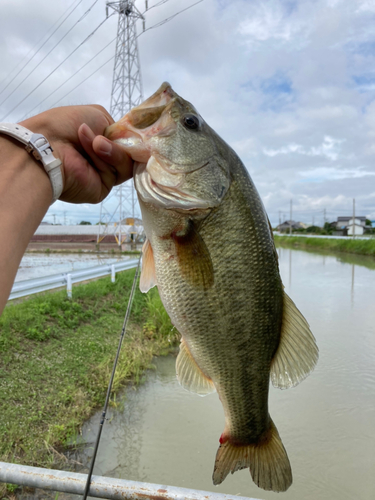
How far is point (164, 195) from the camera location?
4.77 feet

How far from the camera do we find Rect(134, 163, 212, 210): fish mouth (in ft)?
4.73

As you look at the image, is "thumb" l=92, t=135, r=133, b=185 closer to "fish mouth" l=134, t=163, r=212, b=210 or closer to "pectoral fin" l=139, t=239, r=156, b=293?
"fish mouth" l=134, t=163, r=212, b=210

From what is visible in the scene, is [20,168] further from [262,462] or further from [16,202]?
[262,462]

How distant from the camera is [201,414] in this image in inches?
226

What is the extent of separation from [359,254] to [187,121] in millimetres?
34235

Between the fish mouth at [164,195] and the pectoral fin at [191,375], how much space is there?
0.62 m

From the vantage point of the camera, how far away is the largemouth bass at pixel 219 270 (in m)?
1.47

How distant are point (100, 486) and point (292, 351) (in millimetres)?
1058

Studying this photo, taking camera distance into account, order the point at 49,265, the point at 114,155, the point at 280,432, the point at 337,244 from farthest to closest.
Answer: the point at 337,244, the point at 49,265, the point at 280,432, the point at 114,155

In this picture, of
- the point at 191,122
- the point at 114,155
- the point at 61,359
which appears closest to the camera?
the point at 114,155

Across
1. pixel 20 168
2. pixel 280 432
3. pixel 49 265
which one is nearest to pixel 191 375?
pixel 20 168

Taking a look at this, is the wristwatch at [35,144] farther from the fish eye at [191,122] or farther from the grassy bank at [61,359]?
the grassy bank at [61,359]

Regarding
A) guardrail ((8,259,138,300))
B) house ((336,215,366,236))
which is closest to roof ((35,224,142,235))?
guardrail ((8,259,138,300))

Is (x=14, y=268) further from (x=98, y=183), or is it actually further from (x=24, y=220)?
(x=98, y=183)
